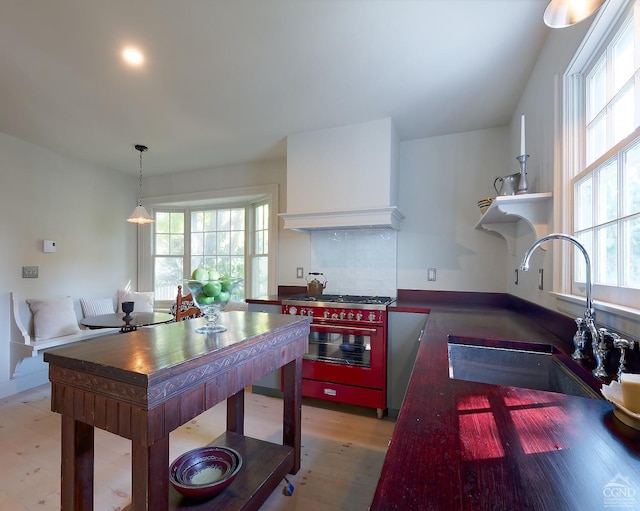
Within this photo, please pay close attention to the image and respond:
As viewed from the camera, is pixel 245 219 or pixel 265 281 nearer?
pixel 265 281

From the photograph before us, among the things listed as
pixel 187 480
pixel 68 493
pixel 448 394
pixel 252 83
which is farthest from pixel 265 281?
pixel 448 394

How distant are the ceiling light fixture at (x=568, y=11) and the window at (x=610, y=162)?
0.30 m

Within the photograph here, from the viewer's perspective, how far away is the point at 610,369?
3.21 feet

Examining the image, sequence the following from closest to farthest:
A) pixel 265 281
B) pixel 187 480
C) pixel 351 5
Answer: pixel 187 480 → pixel 351 5 → pixel 265 281

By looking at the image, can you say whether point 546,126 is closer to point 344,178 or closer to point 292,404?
point 344,178

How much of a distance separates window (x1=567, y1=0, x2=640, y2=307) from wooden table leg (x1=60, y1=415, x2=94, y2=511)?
1.88 metres

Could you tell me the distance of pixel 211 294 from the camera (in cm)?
140

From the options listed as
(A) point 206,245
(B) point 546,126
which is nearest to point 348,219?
(B) point 546,126

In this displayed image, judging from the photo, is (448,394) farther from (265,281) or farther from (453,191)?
(265,281)

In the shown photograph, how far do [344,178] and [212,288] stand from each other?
181 centimetres

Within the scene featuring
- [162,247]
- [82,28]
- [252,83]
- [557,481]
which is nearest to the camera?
[557,481]

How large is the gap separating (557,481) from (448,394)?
368 mm

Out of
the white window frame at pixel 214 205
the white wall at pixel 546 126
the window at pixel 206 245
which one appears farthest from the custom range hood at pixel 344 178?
the window at pixel 206 245

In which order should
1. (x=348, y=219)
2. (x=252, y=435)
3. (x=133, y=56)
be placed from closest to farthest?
(x=133, y=56) → (x=252, y=435) → (x=348, y=219)
